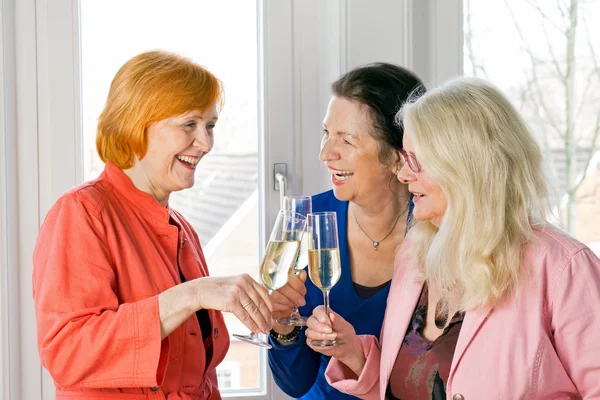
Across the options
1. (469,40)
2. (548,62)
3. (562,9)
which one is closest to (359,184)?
(469,40)

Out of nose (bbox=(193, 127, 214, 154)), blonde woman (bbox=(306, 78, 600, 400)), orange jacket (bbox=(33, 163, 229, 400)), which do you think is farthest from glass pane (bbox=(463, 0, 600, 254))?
orange jacket (bbox=(33, 163, 229, 400))

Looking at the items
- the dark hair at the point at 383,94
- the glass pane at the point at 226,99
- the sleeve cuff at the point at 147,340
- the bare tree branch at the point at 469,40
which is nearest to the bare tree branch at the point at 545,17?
the bare tree branch at the point at 469,40

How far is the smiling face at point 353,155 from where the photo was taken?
89.3 inches

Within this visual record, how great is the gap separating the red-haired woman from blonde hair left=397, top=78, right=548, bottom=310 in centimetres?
49

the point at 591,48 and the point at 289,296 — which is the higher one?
the point at 591,48

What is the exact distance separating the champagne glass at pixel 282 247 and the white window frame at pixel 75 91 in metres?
1.09

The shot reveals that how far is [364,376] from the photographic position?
6.51ft

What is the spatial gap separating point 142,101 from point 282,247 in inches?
21.4

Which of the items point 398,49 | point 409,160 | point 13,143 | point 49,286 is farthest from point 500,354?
point 13,143

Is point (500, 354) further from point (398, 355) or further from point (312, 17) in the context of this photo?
point (312, 17)

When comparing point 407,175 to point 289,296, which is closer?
point 407,175

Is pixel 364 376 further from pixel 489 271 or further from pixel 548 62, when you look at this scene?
pixel 548 62

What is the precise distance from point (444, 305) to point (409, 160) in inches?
14.5

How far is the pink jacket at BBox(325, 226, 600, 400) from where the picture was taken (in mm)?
1604
